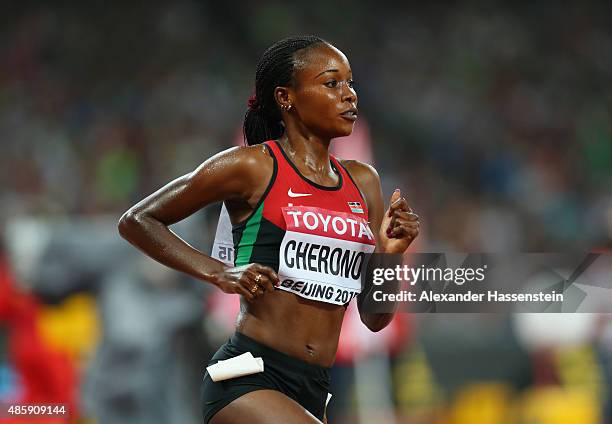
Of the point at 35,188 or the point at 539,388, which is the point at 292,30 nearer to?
the point at 35,188

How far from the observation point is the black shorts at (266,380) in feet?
10.4

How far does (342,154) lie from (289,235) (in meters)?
4.90

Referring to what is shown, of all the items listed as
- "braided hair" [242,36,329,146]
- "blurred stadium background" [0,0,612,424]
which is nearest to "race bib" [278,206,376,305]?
"braided hair" [242,36,329,146]

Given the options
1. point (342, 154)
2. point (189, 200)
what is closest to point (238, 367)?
point (189, 200)

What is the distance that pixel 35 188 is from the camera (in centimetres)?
1006

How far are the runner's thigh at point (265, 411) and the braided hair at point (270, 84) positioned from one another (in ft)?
3.25

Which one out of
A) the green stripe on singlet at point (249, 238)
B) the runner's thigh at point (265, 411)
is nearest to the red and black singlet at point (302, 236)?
the green stripe on singlet at point (249, 238)

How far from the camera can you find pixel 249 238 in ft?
10.8

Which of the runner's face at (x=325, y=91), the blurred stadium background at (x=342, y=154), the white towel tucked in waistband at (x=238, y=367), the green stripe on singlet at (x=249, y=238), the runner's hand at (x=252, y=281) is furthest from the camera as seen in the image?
the blurred stadium background at (x=342, y=154)

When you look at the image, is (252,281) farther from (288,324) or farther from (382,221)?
(382,221)

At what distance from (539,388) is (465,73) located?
20.7ft

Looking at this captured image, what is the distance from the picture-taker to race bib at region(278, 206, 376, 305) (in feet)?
10.6

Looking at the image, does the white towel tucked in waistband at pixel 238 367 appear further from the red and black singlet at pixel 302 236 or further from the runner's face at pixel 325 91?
the runner's face at pixel 325 91

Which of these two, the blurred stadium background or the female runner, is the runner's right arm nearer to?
the female runner
